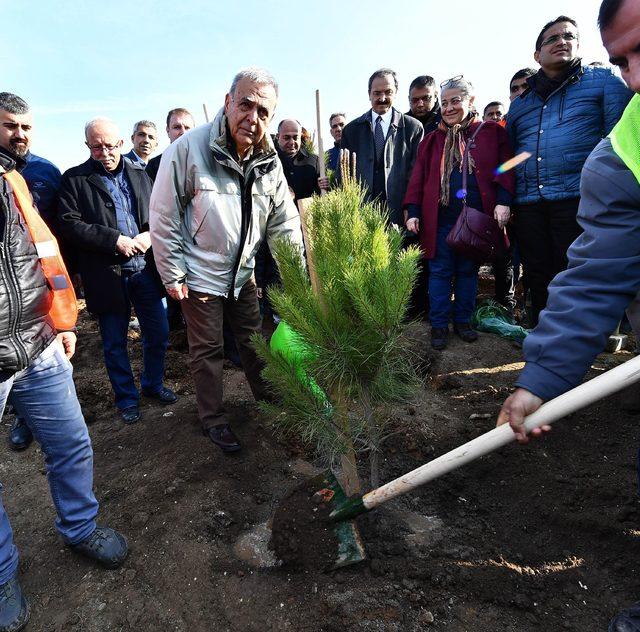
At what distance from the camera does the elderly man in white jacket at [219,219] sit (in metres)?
2.40

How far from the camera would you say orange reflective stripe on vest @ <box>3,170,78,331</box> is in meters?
1.78

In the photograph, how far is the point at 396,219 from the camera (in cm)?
445

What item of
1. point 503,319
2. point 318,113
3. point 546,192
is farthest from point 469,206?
point 318,113

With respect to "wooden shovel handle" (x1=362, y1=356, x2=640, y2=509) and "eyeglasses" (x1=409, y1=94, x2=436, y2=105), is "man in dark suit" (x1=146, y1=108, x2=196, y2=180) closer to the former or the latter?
"eyeglasses" (x1=409, y1=94, x2=436, y2=105)

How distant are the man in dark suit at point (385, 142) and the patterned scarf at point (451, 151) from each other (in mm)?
472

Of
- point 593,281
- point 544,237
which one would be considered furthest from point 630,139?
point 544,237

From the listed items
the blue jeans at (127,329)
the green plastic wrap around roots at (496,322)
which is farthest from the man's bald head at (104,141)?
the green plastic wrap around roots at (496,322)

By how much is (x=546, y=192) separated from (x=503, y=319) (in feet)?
5.36

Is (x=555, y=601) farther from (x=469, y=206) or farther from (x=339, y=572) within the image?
(x=469, y=206)

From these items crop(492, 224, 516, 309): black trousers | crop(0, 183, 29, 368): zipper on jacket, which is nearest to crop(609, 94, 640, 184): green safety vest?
crop(0, 183, 29, 368): zipper on jacket

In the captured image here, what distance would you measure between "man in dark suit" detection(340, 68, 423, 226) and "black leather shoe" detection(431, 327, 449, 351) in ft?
4.07

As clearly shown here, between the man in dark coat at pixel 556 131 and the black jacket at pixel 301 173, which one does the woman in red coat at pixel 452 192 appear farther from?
the black jacket at pixel 301 173

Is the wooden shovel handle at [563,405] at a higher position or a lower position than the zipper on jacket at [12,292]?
lower

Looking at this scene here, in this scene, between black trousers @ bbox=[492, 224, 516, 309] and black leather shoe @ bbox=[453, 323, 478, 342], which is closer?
black leather shoe @ bbox=[453, 323, 478, 342]
